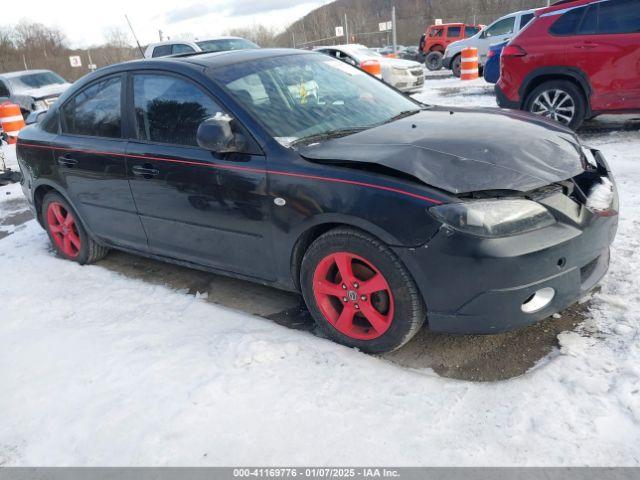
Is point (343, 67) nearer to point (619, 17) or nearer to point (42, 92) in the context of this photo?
point (619, 17)

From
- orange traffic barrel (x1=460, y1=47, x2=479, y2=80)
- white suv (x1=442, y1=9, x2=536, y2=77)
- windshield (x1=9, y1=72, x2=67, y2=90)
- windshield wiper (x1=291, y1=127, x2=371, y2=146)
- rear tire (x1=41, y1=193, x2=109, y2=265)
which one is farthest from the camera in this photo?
white suv (x1=442, y1=9, x2=536, y2=77)

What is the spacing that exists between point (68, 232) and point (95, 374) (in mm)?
2146

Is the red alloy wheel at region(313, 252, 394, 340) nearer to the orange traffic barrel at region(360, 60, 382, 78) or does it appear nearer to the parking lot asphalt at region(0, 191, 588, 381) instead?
the parking lot asphalt at region(0, 191, 588, 381)

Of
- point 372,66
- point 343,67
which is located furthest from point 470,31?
point 343,67

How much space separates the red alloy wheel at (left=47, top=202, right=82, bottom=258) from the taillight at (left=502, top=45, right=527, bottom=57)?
233 inches

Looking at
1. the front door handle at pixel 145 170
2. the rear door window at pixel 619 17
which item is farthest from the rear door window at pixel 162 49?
the front door handle at pixel 145 170

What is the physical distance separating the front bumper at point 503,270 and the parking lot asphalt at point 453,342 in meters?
0.26

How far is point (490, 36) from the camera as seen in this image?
1598cm

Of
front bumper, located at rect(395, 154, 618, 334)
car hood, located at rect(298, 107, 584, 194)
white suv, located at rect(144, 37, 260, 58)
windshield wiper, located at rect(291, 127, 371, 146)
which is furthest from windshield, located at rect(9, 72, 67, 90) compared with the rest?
front bumper, located at rect(395, 154, 618, 334)

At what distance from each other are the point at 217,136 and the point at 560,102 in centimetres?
557

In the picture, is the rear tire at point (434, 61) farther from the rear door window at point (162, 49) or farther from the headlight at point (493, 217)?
the headlight at point (493, 217)

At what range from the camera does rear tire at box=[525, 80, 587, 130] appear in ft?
21.5

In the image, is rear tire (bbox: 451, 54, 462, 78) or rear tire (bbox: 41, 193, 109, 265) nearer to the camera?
rear tire (bbox: 41, 193, 109, 265)

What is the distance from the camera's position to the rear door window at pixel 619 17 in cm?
614
